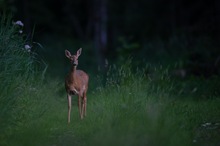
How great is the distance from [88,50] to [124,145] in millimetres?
21248

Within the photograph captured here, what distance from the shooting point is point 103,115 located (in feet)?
36.7

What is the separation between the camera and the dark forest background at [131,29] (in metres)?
21.2

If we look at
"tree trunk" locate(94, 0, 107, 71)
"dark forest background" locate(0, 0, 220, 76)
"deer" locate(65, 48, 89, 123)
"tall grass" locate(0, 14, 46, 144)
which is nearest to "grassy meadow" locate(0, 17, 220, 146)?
"tall grass" locate(0, 14, 46, 144)

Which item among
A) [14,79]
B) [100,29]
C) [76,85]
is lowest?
[76,85]

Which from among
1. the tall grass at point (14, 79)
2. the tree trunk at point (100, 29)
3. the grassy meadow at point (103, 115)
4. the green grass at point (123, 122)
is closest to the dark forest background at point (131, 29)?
the tree trunk at point (100, 29)

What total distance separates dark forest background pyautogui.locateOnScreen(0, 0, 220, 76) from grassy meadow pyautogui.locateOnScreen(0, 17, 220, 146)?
6762 millimetres

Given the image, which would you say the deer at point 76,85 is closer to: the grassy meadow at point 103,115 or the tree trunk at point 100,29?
the grassy meadow at point 103,115

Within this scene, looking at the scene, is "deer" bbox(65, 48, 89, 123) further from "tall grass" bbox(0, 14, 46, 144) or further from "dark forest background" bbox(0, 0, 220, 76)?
"dark forest background" bbox(0, 0, 220, 76)

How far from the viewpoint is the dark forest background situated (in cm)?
2125

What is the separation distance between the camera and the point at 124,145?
9539 mm

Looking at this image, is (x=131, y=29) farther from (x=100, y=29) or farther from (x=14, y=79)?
(x=14, y=79)

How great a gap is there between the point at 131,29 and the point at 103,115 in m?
24.3

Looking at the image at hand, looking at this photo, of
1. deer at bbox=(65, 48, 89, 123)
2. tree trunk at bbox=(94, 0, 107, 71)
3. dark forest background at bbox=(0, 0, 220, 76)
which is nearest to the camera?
deer at bbox=(65, 48, 89, 123)

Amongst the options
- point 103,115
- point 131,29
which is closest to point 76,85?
point 103,115
